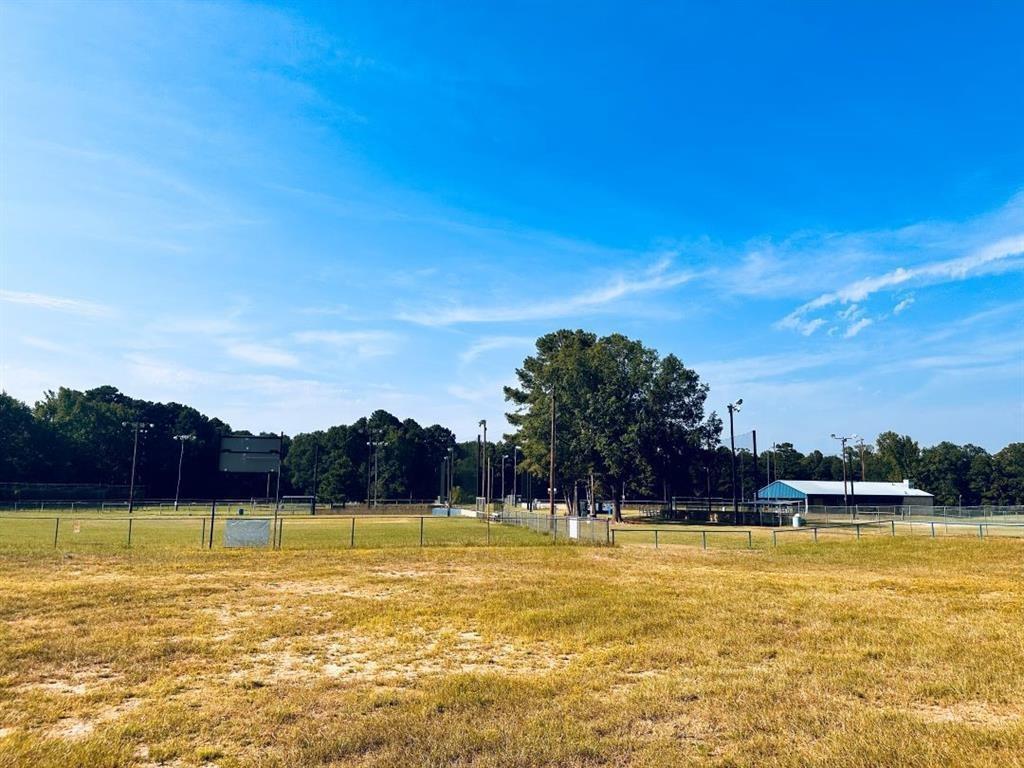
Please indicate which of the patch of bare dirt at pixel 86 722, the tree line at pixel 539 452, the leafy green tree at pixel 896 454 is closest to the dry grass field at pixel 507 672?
the patch of bare dirt at pixel 86 722

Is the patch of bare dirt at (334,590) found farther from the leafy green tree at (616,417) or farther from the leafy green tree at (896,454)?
the leafy green tree at (896,454)

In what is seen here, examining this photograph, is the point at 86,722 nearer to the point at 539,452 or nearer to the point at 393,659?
the point at 393,659

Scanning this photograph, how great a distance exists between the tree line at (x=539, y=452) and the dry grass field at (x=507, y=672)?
37.8m

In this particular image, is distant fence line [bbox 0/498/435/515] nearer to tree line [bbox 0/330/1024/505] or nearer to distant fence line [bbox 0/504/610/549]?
tree line [bbox 0/330/1024/505]

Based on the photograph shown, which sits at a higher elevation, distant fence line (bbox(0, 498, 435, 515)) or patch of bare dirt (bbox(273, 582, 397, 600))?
patch of bare dirt (bbox(273, 582, 397, 600))

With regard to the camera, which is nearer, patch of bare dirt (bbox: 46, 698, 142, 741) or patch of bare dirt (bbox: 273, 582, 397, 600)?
patch of bare dirt (bbox: 46, 698, 142, 741)

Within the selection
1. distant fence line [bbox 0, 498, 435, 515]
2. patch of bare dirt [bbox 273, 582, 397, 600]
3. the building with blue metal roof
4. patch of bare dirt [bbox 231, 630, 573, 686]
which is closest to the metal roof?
the building with blue metal roof

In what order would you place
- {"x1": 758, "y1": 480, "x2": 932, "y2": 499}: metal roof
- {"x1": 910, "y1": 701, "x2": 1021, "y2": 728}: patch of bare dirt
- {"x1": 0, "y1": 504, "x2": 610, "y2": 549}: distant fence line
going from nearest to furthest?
1. {"x1": 910, "y1": 701, "x2": 1021, "y2": 728}: patch of bare dirt
2. {"x1": 0, "y1": 504, "x2": 610, "y2": 549}: distant fence line
3. {"x1": 758, "y1": 480, "x2": 932, "y2": 499}: metal roof

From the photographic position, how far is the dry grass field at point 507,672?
6.38 meters

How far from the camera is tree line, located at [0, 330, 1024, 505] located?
209 ft

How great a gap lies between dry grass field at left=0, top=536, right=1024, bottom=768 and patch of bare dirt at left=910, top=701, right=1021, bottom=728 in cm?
5

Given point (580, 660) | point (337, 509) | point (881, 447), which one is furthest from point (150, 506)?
point (881, 447)

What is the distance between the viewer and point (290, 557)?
24000mm

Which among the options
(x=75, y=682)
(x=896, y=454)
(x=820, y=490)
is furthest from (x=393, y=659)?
(x=896, y=454)
